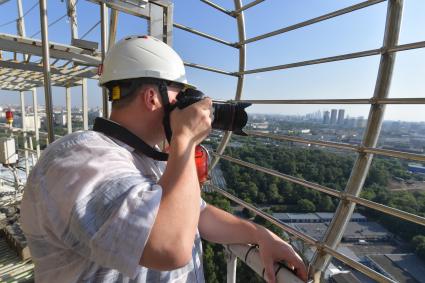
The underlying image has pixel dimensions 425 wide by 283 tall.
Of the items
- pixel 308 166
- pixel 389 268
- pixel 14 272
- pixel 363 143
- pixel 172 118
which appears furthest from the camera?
pixel 389 268

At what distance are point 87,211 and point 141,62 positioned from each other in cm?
43

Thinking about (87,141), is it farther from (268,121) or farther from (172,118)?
(268,121)

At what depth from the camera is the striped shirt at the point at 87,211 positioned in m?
0.53

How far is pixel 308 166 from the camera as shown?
5.24ft

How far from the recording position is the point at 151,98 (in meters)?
0.78

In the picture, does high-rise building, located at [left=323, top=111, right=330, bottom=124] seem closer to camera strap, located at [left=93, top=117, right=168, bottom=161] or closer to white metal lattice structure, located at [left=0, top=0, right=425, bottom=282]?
white metal lattice structure, located at [left=0, top=0, right=425, bottom=282]

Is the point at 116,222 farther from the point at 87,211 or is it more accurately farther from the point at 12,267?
the point at 12,267

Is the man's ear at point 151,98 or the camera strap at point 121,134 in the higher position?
the man's ear at point 151,98

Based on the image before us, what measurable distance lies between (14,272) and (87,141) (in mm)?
3671

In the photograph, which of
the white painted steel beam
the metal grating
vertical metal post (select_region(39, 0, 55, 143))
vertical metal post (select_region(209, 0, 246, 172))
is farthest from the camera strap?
the metal grating

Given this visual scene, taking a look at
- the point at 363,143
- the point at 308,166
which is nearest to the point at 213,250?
the point at 308,166

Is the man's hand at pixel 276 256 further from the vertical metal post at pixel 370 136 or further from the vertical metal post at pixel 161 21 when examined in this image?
the vertical metal post at pixel 161 21

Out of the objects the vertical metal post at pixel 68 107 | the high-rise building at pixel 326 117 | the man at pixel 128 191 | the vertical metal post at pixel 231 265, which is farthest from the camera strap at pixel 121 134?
the vertical metal post at pixel 68 107

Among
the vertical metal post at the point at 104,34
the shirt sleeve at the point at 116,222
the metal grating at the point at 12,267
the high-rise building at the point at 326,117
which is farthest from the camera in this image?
the metal grating at the point at 12,267
